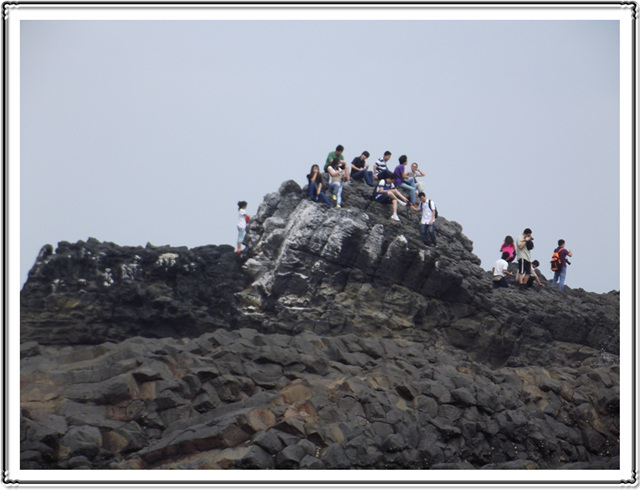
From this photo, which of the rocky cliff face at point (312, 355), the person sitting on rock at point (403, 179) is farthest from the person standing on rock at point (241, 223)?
the person sitting on rock at point (403, 179)

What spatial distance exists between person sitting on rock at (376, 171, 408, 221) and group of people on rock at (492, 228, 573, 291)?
4.90 meters

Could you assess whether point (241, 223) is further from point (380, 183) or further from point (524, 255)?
point (524, 255)

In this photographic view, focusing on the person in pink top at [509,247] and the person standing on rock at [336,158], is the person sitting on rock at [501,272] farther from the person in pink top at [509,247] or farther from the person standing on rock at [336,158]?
the person standing on rock at [336,158]

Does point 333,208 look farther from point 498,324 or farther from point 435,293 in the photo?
point 498,324

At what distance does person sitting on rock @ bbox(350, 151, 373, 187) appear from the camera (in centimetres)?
3134

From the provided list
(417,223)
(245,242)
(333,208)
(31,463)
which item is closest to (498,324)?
(417,223)

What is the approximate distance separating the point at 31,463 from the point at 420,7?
1399 cm

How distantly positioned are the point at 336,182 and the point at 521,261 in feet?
30.2

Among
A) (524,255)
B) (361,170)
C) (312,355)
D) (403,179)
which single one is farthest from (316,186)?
(524,255)

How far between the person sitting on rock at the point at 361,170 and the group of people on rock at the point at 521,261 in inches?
252

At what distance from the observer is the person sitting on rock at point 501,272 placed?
102ft

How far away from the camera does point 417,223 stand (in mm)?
30328

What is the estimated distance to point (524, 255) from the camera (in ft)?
103

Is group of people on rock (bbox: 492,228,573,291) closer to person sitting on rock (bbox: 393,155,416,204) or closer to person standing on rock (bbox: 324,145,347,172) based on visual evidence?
person sitting on rock (bbox: 393,155,416,204)
